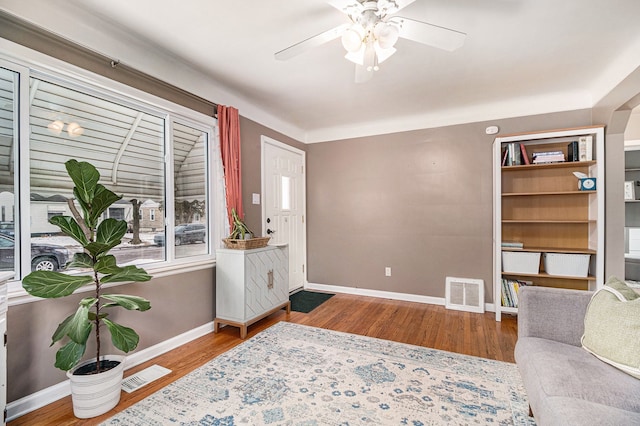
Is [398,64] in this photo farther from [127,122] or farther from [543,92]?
[127,122]

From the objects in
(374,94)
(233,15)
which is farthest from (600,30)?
(233,15)

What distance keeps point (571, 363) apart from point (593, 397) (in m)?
0.23

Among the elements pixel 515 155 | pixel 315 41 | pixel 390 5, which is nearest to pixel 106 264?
pixel 315 41

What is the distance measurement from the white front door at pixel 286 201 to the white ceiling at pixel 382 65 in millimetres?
515

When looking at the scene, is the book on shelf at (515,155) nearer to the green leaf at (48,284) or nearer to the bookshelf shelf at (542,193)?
the bookshelf shelf at (542,193)

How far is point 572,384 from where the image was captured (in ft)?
3.80

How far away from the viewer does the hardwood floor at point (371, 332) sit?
5.90ft

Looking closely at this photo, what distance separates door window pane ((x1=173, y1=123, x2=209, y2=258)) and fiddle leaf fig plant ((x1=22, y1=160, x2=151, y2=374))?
85cm

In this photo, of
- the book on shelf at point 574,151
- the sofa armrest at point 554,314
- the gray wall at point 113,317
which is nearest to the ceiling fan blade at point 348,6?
the sofa armrest at point 554,314

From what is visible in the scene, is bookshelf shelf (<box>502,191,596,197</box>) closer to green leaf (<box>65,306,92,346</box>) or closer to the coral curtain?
the coral curtain

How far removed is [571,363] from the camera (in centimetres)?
130

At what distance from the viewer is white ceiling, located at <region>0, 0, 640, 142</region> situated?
1.82m

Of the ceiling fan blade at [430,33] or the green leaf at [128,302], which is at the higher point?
the ceiling fan blade at [430,33]

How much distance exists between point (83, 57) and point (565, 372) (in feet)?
10.6
